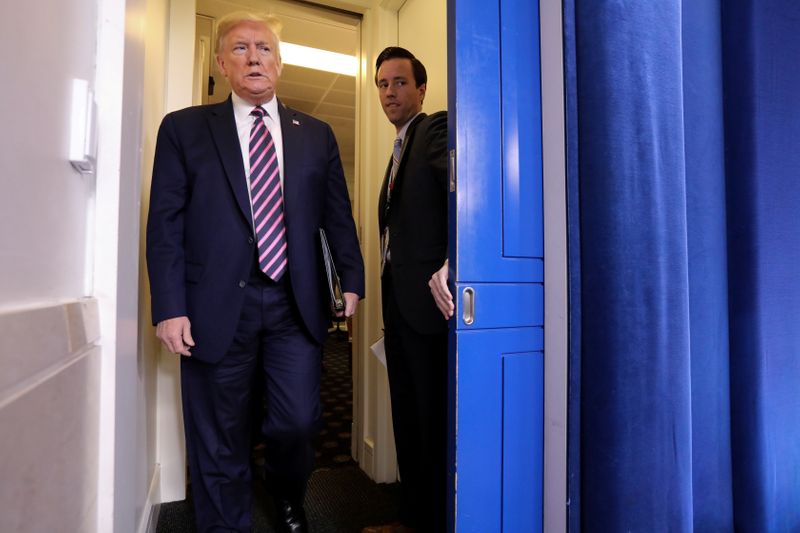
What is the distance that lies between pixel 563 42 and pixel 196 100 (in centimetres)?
180

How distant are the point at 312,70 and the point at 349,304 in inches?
166

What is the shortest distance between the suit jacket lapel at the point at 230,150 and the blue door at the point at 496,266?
656 millimetres

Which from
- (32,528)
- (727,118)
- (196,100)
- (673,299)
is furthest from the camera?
(196,100)

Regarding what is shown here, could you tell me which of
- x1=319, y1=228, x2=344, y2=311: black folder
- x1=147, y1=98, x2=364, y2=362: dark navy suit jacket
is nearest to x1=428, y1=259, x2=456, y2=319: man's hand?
x1=319, y1=228, x2=344, y2=311: black folder

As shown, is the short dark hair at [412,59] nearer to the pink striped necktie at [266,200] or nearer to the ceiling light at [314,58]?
the pink striped necktie at [266,200]

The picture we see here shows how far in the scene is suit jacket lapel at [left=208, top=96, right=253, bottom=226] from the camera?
4.50ft

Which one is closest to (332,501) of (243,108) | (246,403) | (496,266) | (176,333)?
(246,403)

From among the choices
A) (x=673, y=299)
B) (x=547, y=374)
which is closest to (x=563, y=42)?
(x=673, y=299)

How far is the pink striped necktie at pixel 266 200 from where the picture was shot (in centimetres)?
139

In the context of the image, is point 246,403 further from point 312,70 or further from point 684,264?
point 312,70

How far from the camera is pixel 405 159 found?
1554 mm

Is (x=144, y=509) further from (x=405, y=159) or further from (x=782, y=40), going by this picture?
(x=782, y=40)

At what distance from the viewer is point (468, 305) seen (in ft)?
3.65

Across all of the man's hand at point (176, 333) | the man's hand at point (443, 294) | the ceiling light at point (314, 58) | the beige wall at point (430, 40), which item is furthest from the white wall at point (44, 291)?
the ceiling light at point (314, 58)
